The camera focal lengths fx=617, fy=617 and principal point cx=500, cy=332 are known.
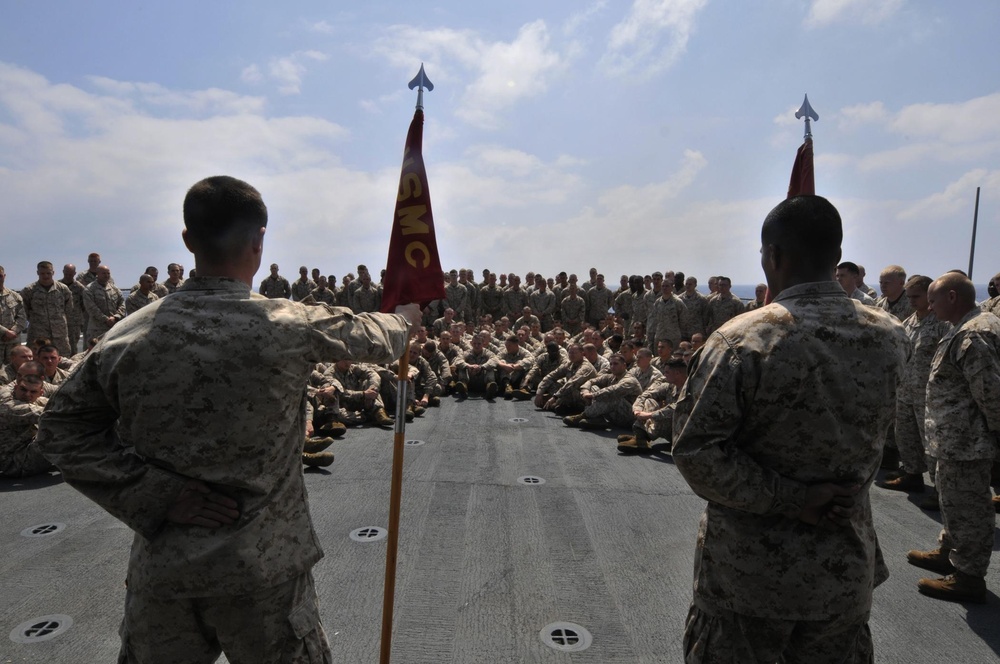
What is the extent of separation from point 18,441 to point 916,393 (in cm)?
768

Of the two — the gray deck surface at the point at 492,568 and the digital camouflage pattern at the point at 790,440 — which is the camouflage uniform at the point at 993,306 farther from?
the digital camouflage pattern at the point at 790,440

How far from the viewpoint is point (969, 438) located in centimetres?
334

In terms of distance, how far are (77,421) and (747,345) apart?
5.97ft

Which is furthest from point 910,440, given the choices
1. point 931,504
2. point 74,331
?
point 74,331

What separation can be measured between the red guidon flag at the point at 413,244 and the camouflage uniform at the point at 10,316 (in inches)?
325

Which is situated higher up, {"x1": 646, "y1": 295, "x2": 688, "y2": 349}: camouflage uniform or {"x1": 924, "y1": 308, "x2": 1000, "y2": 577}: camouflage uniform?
{"x1": 646, "y1": 295, "x2": 688, "y2": 349}: camouflage uniform

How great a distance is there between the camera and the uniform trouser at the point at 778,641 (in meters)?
1.71

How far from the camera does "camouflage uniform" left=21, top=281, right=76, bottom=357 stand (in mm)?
9359

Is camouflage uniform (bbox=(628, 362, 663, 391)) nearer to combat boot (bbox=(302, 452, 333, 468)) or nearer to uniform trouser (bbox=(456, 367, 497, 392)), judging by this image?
uniform trouser (bbox=(456, 367, 497, 392))

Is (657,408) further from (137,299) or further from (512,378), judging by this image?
(137,299)

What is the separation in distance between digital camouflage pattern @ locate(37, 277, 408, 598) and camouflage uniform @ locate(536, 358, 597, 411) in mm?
6665

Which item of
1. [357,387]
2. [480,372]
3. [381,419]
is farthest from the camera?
[480,372]

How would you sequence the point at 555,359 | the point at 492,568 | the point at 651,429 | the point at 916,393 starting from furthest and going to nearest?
the point at 555,359 → the point at 651,429 → the point at 916,393 → the point at 492,568

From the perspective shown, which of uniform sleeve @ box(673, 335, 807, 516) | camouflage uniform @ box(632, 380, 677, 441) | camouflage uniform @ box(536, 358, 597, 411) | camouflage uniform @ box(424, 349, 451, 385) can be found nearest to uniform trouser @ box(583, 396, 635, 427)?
camouflage uniform @ box(632, 380, 677, 441)
